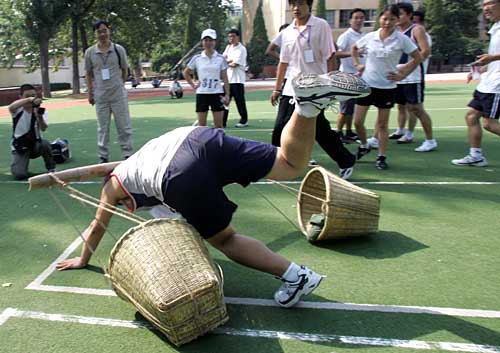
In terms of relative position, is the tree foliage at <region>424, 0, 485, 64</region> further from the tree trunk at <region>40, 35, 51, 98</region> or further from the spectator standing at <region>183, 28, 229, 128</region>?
the spectator standing at <region>183, 28, 229, 128</region>

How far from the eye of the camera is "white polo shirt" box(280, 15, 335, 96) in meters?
5.23

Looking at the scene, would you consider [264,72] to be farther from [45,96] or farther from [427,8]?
[45,96]

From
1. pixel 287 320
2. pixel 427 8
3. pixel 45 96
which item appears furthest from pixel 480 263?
pixel 427 8

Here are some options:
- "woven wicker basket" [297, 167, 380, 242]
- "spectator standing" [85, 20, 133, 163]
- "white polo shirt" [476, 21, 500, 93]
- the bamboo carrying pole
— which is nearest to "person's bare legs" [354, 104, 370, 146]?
"white polo shirt" [476, 21, 500, 93]

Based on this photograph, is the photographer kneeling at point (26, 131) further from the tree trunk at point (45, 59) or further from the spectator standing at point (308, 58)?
the tree trunk at point (45, 59)

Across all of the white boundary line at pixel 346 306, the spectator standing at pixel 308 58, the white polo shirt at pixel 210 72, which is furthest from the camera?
the white polo shirt at pixel 210 72

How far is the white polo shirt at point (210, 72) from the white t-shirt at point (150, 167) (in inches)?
217

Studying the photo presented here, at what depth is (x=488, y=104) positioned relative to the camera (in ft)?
18.8

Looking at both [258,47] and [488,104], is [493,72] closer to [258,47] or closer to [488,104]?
[488,104]

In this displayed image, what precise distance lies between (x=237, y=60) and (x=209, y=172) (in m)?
8.08

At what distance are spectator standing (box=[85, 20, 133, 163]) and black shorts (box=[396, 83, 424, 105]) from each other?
13.5ft

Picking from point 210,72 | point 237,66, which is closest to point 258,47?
point 237,66

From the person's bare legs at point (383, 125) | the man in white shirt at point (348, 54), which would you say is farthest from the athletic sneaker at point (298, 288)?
the man in white shirt at point (348, 54)

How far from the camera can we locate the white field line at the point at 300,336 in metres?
2.47
